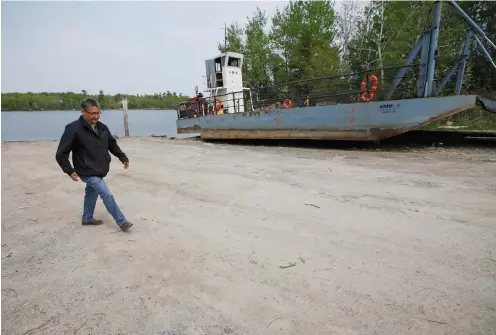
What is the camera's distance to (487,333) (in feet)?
5.06

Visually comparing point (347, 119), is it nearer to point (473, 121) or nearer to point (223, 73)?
point (223, 73)

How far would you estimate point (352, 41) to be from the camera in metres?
26.6

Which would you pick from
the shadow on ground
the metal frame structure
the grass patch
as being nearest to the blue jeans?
the shadow on ground

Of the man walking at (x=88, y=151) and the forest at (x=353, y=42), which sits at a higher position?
the forest at (x=353, y=42)

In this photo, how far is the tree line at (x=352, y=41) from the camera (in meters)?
19.2

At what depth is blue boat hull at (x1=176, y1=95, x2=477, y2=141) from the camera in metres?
7.05

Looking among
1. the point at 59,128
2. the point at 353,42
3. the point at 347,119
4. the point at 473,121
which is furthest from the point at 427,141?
the point at 59,128

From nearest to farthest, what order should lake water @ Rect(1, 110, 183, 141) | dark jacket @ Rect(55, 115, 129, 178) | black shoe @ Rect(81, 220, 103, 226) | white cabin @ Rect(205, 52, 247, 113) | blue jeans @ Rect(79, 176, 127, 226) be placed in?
dark jacket @ Rect(55, 115, 129, 178), blue jeans @ Rect(79, 176, 127, 226), black shoe @ Rect(81, 220, 103, 226), white cabin @ Rect(205, 52, 247, 113), lake water @ Rect(1, 110, 183, 141)

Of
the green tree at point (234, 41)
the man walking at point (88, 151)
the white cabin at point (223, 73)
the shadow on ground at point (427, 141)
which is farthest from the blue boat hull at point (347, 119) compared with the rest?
the green tree at point (234, 41)

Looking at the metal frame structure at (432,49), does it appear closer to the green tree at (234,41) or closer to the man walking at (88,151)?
the man walking at (88,151)

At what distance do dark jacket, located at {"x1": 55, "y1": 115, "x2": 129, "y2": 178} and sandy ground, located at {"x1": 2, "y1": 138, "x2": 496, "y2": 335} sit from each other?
76 centimetres

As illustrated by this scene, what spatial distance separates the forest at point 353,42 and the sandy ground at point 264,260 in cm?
1400

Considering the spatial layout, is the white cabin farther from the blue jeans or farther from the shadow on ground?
the blue jeans

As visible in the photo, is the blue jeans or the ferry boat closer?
the blue jeans
